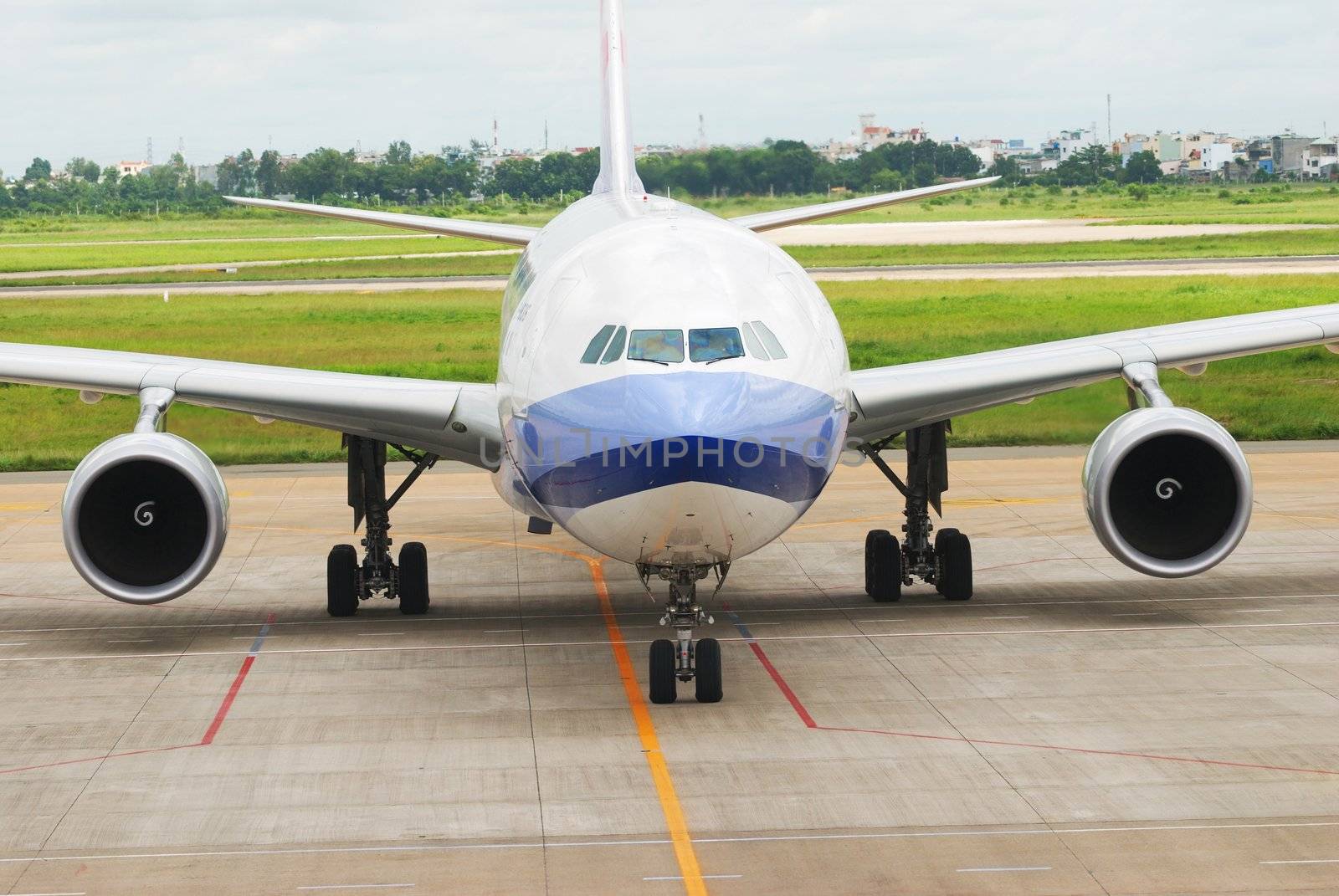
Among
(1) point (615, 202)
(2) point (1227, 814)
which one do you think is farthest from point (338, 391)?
(2) point (1227, 814)

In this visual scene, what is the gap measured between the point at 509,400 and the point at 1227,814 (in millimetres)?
6336

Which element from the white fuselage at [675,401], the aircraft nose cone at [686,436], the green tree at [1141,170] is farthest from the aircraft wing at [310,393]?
the green tree at [1141,170]

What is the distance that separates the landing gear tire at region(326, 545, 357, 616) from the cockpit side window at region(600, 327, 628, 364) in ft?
20.6

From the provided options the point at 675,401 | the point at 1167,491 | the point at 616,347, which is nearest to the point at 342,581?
the point at 616,347

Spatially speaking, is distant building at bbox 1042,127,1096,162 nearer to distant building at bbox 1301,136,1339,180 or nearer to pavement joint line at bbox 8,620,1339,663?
distant building at bbox 1301,136,1339,180

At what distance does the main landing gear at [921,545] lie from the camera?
18969mm

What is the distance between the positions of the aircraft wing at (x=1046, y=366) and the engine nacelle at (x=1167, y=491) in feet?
3.91

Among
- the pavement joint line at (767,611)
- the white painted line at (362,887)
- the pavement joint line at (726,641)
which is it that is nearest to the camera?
the white painted line at (362,887)

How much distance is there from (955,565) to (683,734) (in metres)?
6.03

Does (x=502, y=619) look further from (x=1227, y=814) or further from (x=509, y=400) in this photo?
(x=1227, y=814)

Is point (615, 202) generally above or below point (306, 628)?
above

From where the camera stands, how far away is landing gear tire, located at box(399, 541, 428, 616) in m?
18.8

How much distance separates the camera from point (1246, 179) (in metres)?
137

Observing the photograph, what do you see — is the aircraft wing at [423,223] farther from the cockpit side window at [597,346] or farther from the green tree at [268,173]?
the green tree at [268,173]
